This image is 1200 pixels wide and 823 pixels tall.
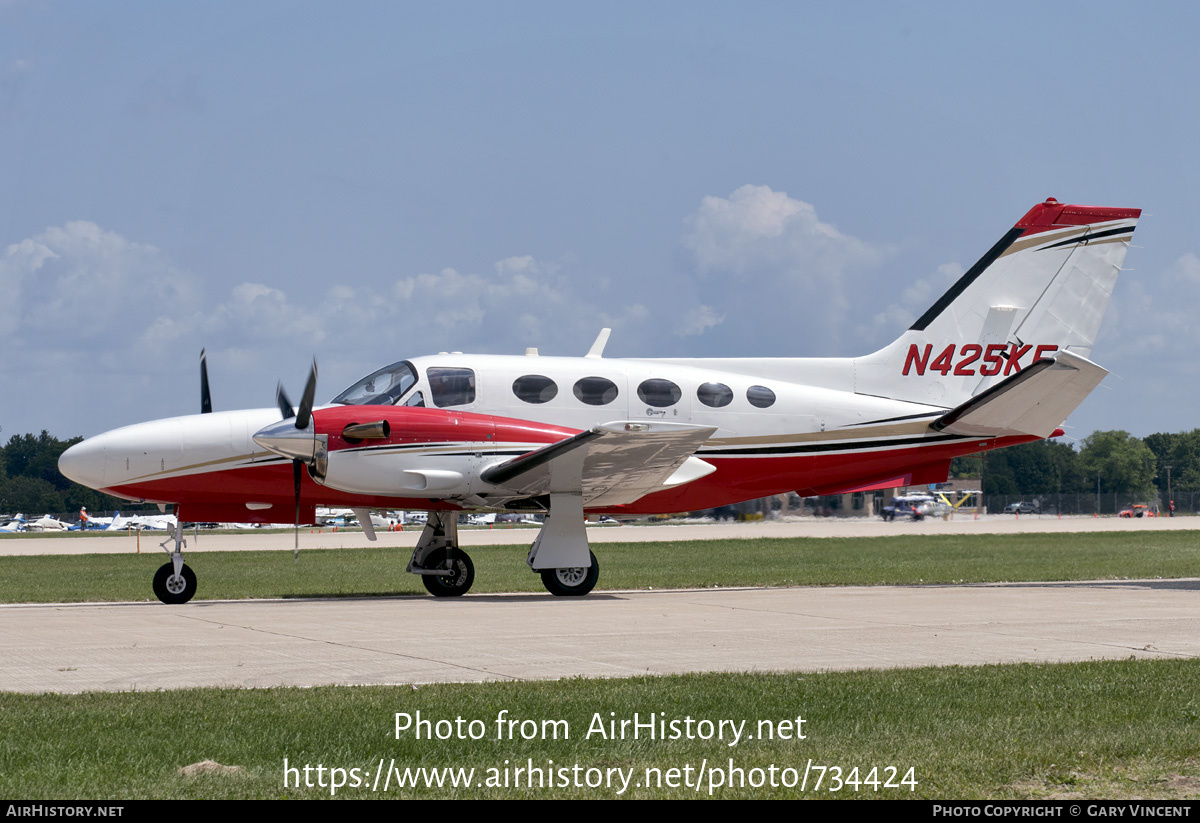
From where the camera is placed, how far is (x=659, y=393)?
19.4m

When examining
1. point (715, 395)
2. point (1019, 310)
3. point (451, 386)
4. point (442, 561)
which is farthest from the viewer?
point (1019, 310)

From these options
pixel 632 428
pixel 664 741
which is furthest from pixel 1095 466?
pixel 664 741

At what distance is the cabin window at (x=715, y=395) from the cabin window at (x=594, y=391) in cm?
153

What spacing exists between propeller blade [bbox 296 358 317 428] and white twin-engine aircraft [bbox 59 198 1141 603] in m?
0.03

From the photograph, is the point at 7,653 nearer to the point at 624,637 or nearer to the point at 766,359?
the point at 624,637

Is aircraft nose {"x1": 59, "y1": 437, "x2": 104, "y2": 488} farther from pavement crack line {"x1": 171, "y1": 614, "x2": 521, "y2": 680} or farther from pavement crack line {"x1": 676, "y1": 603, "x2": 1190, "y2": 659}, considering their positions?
pavement crack line {"x1": 676, "y1": 603, "x2": 1190, "y2": 659}

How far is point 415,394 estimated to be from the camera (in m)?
18.0

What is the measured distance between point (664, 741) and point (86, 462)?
12854 millimetres

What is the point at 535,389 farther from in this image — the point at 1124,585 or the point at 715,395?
the point at 1124,585

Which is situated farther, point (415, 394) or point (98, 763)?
point (415, 394)

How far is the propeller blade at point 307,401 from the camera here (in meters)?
16.6

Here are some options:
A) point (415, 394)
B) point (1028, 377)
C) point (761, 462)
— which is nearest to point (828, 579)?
point (761, 462)

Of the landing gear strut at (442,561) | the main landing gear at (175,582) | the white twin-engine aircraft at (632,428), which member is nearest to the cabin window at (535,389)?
the white twin-engine aircraft at (632,428)

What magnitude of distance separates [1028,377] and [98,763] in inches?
617
